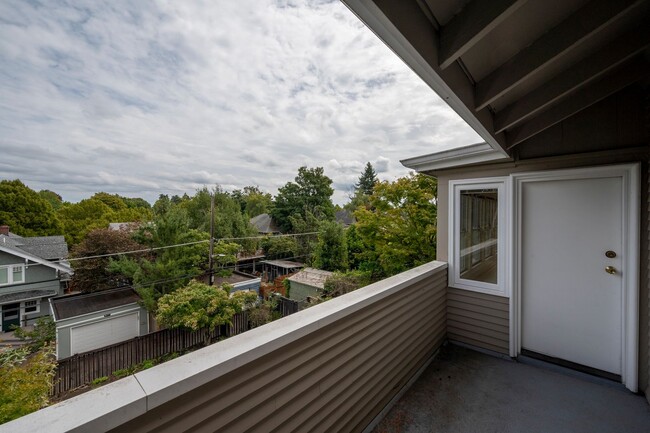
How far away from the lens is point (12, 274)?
11.1 metres

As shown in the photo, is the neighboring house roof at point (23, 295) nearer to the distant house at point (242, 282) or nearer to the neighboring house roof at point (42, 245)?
the neighboring house roof at point (42, 245)

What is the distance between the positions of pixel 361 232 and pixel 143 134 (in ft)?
52.4

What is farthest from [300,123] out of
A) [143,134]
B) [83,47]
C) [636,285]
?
[636,285]

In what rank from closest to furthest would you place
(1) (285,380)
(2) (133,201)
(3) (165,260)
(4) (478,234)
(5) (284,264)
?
(1) (285,380), (4) (478,234), (3) (165,260), (5) (284,264), (2) (133,201)

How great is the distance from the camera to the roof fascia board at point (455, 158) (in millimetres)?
2635

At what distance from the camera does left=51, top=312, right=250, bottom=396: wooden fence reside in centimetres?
659

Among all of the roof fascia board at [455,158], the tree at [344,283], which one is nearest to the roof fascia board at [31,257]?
the tree at [344,283]

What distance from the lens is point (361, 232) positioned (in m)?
7.25

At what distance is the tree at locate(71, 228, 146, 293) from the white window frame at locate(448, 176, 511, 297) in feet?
48.0

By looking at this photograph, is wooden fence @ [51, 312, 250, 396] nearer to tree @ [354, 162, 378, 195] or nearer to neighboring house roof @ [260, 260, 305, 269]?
neighboring house roof @ [260, 260, 305, 269]

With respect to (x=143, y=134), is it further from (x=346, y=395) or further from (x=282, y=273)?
(x=346, y=395)

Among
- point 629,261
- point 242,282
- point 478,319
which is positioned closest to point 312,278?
point 242,282

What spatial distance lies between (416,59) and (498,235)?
8.26 feet

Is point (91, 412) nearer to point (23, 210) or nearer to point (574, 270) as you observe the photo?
point (574, 270)
